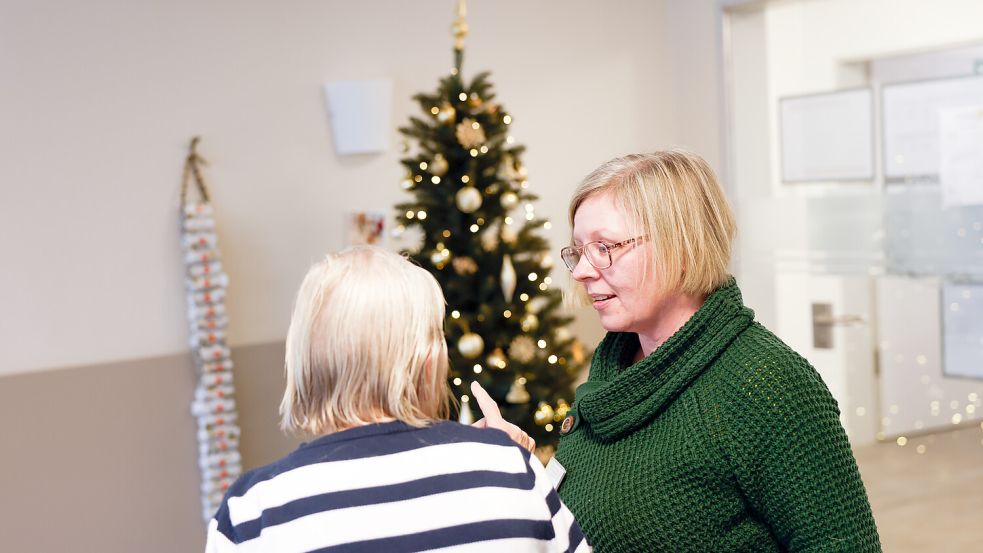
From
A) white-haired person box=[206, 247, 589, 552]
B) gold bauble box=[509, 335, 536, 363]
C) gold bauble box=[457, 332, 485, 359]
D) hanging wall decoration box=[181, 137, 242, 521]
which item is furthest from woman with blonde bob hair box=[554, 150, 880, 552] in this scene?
hanging wall decoration box=[181, 137, 242, 521]

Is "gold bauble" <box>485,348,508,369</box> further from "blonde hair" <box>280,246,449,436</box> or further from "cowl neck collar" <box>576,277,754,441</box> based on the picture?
"blonde hair" <box>280,246,449,436</box>

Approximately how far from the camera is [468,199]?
3572 mm

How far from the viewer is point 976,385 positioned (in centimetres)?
373

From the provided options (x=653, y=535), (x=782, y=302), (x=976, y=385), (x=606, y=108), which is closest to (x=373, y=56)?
(x=606, y=108)

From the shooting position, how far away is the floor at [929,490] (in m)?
3.80

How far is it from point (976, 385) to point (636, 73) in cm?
227

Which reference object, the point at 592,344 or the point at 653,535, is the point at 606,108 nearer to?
the point at 592,344

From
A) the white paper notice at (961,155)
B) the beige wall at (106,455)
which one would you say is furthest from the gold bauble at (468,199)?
the white paper notice at (961,155)

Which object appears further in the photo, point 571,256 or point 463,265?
point 463,265

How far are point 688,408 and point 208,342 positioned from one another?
8.34 ft

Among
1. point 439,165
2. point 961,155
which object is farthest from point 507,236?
point 961,155

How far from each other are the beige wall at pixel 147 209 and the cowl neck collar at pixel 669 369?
8.07ft

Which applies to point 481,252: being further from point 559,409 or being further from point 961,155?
point 961,155

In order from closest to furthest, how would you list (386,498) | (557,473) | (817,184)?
(386,498) → (557,473) → (817,184)
